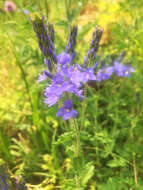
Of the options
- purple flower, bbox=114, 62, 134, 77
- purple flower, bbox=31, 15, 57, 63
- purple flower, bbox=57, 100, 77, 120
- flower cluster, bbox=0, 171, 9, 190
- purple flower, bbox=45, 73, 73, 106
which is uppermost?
purple flower, bbox=114, 62, 134, 77

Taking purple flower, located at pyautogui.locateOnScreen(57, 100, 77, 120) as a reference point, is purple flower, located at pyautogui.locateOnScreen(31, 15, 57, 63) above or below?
above

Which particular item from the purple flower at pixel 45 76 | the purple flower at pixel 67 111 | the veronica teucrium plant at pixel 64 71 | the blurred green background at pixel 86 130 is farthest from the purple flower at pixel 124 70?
the purple flower at pixel 67 111

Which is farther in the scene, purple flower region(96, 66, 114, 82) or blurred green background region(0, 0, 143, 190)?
purple flower region(96, 66, 114, 82)

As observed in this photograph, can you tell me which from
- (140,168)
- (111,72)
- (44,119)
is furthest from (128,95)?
(44,119)

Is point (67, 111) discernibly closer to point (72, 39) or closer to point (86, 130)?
point (72, 39)

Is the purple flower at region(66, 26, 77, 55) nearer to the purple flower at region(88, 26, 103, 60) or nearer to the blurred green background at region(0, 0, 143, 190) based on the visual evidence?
the purple flower at region(88, 26, 103, 60)

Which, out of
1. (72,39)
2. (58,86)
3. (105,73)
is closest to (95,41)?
(72,39)

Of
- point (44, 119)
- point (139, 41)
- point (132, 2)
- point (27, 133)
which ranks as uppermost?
point (132, 2)

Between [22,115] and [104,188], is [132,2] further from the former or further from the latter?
[104,188]

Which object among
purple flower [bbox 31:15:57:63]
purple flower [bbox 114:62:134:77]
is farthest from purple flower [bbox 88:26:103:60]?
purple flower [bbox 114:62:134:77]
